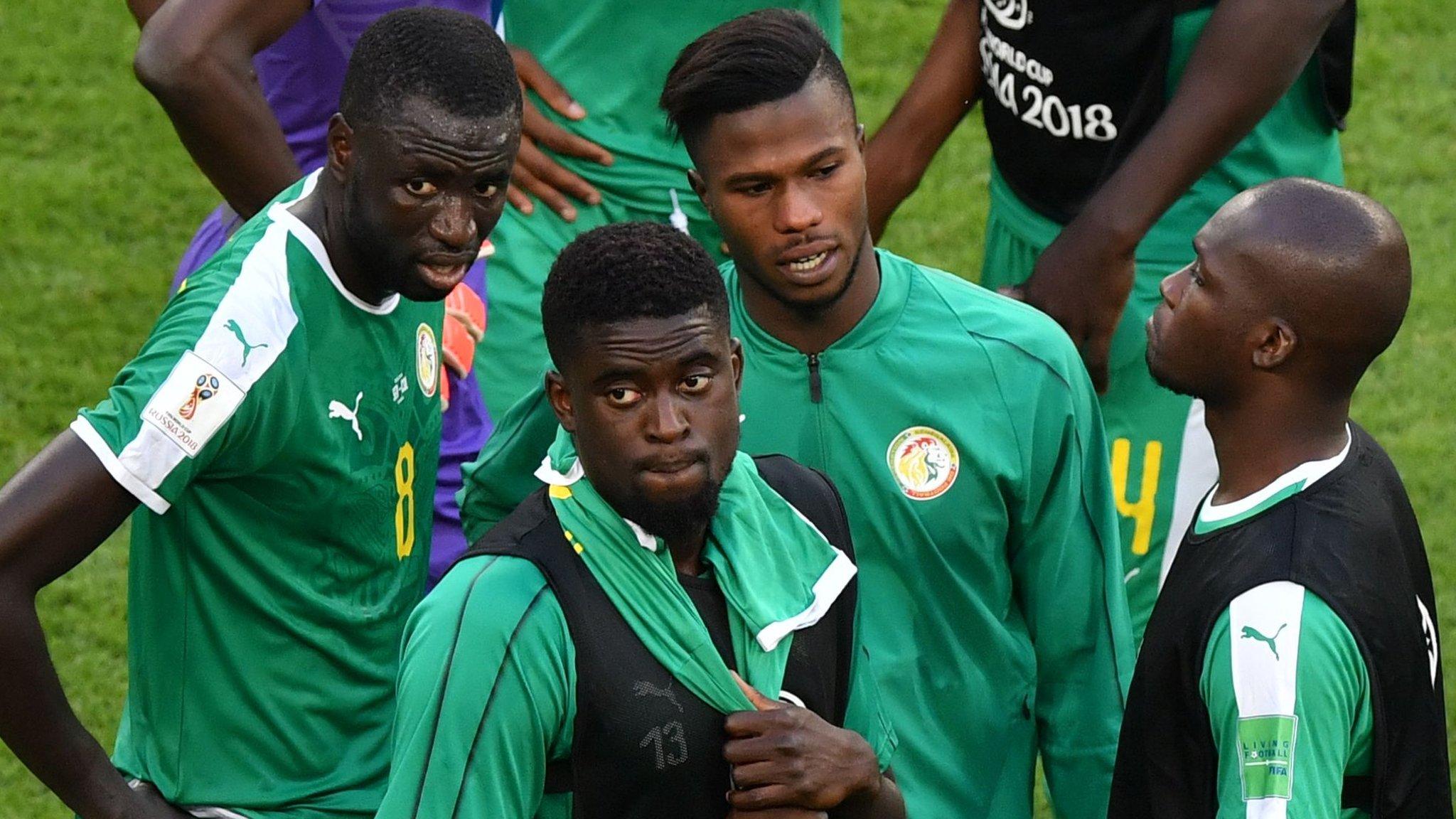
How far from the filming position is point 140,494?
3625 millimetres

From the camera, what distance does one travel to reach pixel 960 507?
3934 millimetres

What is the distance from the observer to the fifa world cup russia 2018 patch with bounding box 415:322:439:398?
4.16 m

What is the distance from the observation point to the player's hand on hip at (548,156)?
530 centimetres

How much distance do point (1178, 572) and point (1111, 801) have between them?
1.23 feet

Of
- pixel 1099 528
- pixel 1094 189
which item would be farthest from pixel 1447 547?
pixel 1099 528

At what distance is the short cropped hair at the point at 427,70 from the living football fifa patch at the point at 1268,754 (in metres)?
1.57

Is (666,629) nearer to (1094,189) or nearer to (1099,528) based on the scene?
(1099,528)

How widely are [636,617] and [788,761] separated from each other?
29cm

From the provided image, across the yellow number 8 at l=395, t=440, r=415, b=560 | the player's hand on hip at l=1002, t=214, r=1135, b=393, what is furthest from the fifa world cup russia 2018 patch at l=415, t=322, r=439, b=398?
the player's hand on hip at l=1002, t=214, r=1135, b=393

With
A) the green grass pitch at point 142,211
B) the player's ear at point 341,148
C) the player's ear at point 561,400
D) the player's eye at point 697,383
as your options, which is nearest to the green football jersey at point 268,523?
the player's ear at point 341,148

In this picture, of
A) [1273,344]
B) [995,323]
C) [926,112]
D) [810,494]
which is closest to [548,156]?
[926,112]

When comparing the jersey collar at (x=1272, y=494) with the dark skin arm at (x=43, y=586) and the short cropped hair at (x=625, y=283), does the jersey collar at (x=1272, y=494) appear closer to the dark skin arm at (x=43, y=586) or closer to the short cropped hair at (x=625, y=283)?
the short cropped hair at (x=625, y=283)

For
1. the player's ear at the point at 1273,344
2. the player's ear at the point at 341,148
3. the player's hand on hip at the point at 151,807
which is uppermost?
the player's ear at the point at 341,148

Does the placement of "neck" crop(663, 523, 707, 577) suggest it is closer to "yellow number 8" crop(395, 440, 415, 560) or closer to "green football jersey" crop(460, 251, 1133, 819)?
"green football jersey" crop(460, 251, 1133, 819)
